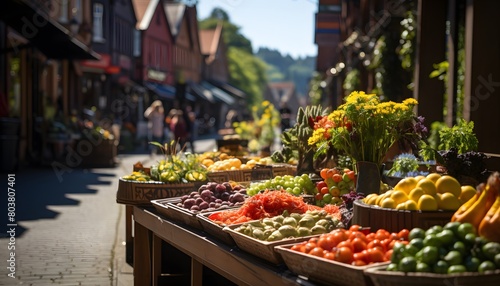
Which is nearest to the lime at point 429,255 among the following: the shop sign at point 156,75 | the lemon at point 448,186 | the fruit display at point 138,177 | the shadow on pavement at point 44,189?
the lemon at point 448,186

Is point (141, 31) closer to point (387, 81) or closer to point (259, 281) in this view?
point (387, 81)

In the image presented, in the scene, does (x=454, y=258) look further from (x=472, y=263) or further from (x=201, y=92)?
(x=201, y=92)

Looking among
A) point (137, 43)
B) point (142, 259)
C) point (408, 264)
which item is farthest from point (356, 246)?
point (137, 43)

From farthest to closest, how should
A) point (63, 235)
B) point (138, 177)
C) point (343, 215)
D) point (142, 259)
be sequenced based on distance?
point (63, 235) → point (138, 177) → point (142, 259) → point (343, 215)

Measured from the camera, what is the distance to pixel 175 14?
63.0 meters

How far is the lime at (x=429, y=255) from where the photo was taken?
324cm

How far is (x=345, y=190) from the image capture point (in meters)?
5.54

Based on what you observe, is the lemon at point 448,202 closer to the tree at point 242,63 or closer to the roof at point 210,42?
the roof at point 210,42

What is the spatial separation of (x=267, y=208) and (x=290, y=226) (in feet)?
2.23

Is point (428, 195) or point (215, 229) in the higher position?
point (428, 195)

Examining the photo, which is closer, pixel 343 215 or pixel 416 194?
pixel 416 194

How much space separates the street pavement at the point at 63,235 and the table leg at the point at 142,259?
1.42ft

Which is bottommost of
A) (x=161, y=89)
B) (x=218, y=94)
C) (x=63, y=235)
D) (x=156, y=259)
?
(x=63, y=235)

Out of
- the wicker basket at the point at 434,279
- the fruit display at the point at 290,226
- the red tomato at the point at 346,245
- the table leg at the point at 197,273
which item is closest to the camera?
the wicker basket at the point at 434,279
